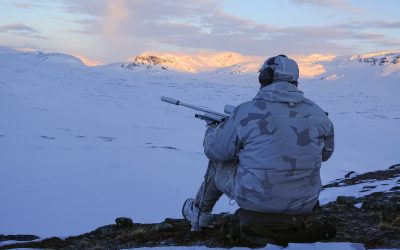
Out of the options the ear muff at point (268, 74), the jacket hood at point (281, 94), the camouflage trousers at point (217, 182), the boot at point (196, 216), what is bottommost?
the boot at point (196, 216)

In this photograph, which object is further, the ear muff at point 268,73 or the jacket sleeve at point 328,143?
the jacket sleeve at point 328,143

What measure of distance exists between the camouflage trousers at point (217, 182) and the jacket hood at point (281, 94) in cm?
65

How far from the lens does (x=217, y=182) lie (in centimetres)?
432

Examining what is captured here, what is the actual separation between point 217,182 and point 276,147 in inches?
38.6

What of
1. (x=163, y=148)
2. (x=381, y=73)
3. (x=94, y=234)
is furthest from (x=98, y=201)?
(x=381, y=73)

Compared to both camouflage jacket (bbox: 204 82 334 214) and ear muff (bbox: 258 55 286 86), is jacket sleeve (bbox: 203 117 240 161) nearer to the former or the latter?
camouflage jacket (bbox: 204 82 334 214)

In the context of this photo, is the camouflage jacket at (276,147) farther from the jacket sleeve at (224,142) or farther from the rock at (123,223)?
the rock at (123,223)

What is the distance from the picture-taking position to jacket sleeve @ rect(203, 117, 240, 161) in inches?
143

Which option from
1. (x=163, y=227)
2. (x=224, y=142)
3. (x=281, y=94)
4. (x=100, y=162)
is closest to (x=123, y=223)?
(x=163, y=227)

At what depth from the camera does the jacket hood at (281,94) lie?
3.57 meters

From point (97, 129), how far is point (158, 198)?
58.4 feet

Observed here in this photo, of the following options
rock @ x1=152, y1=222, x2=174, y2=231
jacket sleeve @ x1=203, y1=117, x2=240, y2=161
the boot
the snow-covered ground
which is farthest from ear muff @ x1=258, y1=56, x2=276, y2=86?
the snow-covered ground

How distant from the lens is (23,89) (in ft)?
172

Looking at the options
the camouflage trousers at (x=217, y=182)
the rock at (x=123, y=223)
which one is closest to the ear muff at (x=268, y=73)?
the camouflage trousers at (x=217, y=182)
